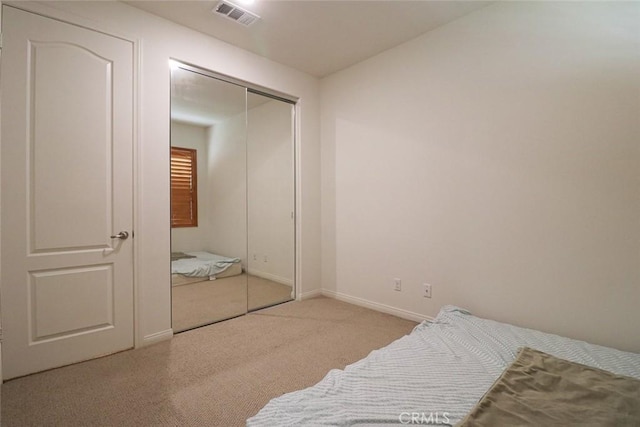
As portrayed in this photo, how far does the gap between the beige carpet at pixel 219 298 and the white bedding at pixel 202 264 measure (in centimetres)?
10

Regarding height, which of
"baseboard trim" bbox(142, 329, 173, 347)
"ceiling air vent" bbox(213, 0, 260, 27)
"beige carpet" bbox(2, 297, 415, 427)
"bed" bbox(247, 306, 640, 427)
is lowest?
"beige carpet" bbox(2, 297, 415, 427)

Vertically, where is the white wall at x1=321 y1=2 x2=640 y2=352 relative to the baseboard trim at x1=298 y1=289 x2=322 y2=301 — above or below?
above

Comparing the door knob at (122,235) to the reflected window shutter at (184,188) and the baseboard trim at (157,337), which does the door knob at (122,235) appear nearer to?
the reflected window shutter at (184,188)

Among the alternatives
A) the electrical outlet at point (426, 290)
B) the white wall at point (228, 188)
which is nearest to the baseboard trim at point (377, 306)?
the electrical outlet at point (426, 290)

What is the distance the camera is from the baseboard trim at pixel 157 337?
8.07 ft

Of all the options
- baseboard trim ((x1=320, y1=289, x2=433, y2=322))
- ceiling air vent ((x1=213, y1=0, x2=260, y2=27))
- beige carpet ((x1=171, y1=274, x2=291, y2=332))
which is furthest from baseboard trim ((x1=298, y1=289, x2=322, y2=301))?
ceiling air vent ((x1=213, y1=0, x2=260, y2=27))

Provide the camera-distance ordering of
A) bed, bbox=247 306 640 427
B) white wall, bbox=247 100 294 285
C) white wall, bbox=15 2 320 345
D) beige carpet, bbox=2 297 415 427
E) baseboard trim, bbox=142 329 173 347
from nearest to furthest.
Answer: bed, bbox=247 306 640 427 < beige carpet, bbox=2 297 415 427 < white wall, bbox=15 2 320 345 < baseboard trim, bbox=142 329 173 347 < white wall, bbox=247 100 294 285

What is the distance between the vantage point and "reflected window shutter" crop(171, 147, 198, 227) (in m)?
2.75

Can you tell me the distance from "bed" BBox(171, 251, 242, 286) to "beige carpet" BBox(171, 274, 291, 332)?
0.05m

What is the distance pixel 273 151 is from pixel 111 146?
1716 millimetres

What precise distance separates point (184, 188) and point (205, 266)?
81cm

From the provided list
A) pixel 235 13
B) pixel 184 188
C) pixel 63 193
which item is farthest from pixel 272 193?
pixel 63 193

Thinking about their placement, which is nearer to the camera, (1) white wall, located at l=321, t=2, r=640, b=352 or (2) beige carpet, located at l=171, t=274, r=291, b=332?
(1) white wall, located at l=321, t=2, r=640, b=352

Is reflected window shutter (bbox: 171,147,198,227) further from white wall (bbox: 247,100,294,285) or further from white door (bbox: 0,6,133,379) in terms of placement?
white wall (bbox: 247,100,294,285)
